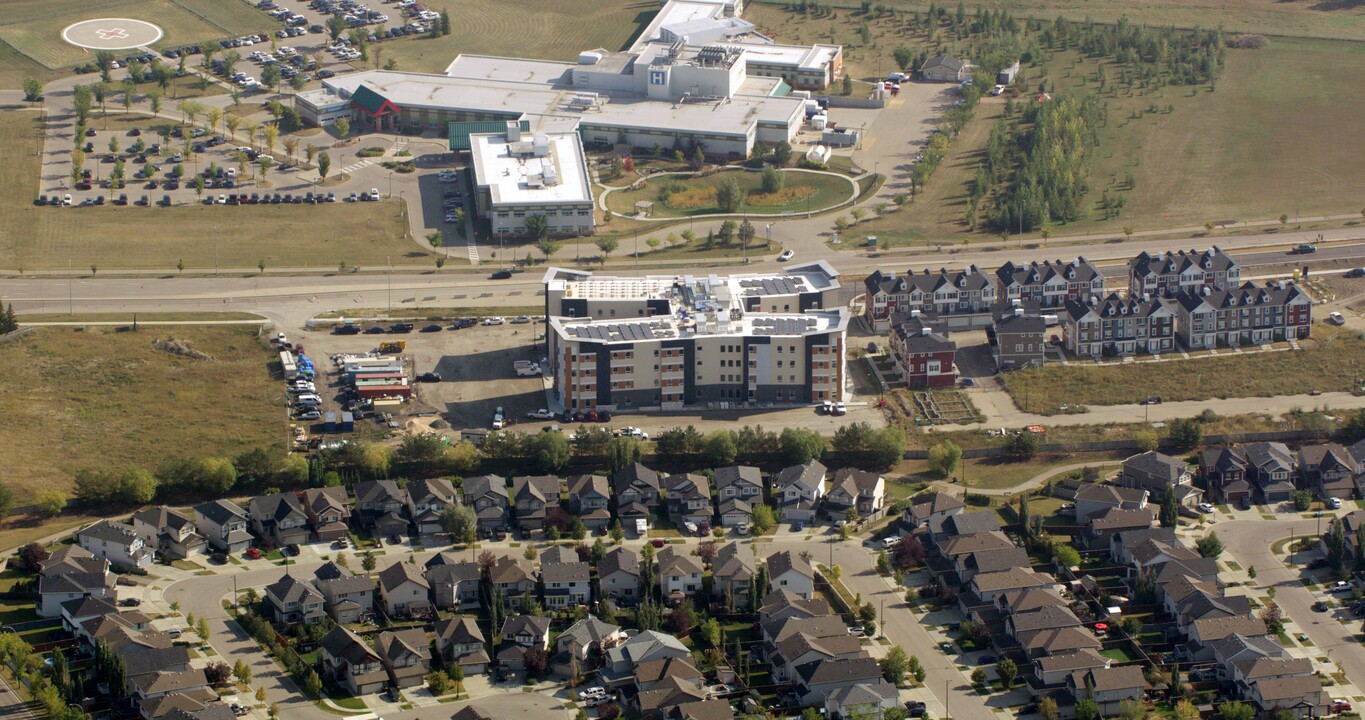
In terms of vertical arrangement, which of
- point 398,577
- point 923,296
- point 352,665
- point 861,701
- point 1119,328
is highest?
point 923,296

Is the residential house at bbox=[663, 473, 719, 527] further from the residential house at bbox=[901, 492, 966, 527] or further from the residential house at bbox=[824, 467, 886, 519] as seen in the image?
the residential house at bbox=[901, 492, 966, 527]

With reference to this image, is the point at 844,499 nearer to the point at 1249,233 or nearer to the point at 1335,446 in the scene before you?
the point at 1335,446

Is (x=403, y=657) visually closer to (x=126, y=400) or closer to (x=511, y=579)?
(x=511, y=579)

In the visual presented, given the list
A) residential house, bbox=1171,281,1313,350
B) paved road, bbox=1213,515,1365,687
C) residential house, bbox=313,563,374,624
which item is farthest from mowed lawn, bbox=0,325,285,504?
residential house, bbox=1171,281,1313,350

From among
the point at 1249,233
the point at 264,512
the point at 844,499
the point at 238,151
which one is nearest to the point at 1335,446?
the point at 844,499

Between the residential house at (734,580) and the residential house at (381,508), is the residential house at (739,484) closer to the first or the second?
the residential house at (734,580)

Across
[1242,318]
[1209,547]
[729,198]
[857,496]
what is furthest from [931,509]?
[729,198]

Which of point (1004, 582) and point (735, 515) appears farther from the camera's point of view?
point (735, 515)
